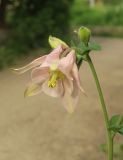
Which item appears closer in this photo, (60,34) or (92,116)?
(92,116)

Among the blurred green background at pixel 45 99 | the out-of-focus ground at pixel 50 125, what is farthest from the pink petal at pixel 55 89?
the out-of-focus ground at pixel 50 125

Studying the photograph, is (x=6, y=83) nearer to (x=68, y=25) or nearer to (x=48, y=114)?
(x=48, y=114)

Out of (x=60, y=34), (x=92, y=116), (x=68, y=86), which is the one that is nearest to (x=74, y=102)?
(x=68, y=86)

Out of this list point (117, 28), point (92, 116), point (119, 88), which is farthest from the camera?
point (117, 28)

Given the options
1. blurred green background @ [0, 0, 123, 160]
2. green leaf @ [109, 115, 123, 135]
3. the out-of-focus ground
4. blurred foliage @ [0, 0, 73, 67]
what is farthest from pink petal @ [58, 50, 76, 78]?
blurred foliage @ [0, 0, 73, 67]

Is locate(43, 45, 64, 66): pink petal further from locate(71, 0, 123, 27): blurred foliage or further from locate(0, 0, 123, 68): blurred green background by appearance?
locate(71, 0, 123, 27): blurred foliage

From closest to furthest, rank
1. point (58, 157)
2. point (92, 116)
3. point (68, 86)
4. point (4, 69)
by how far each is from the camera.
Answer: point (68, 86), point (58, 157), point (92, 116), point (4, 69)

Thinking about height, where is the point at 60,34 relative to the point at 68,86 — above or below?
below
